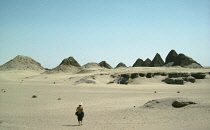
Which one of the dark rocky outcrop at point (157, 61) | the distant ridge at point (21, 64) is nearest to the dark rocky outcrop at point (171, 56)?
the dark rocky outcrop at point (157, 61)

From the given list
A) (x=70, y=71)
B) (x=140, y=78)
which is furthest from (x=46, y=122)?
(x=70, y=71)

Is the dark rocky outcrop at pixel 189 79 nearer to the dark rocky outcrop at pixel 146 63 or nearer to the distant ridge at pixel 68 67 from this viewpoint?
the distant ridge at pixel 68 67

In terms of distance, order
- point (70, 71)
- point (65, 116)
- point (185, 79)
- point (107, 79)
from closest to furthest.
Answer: point (65, 116), point (185, 79), point (107, 79), point (70, 71)

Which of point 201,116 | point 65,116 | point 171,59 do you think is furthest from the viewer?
point 171,59

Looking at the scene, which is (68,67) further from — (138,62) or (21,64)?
(138,62)

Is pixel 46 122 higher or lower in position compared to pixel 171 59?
lower

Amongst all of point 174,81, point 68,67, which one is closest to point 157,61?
point 68,67

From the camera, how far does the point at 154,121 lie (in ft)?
30.7

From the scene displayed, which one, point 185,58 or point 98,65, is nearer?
point 185,58

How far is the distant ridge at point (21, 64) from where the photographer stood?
61.5 meters

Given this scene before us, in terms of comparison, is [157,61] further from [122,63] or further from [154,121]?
[154,121]

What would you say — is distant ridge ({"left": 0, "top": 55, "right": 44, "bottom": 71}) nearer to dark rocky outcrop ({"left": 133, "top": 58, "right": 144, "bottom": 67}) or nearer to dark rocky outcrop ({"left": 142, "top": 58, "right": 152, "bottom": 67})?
dark rocky outcrop ({"left": 133, "top": 58, "right": 144, "bottom": 67})

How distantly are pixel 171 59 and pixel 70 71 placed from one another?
79.7 ft

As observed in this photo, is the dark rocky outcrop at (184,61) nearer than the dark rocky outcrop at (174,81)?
No
